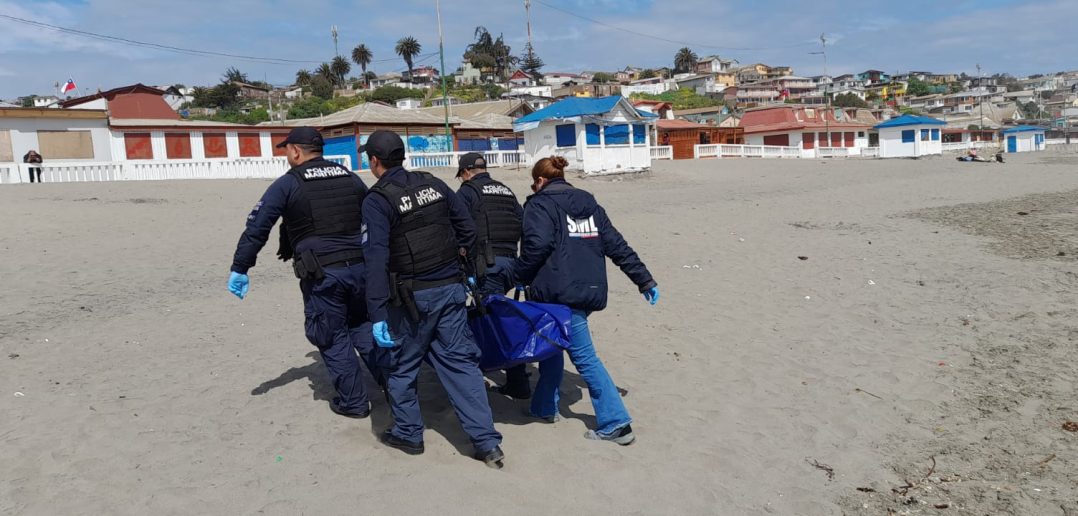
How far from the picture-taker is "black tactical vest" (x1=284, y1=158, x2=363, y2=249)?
4484 millimetres

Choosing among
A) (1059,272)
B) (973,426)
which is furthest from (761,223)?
(973,426)

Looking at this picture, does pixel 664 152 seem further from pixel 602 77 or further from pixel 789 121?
pixel 602 77

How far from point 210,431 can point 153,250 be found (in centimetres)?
758

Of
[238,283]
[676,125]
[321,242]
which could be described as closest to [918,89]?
[676,125]

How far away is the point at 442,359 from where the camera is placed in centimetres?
408

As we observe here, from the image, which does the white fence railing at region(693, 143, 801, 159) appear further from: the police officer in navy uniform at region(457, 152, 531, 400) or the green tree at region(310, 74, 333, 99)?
the green tree at region(310, 74, 333, 99)

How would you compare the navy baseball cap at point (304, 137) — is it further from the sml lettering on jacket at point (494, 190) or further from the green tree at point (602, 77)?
the green tree at point (602, 77)

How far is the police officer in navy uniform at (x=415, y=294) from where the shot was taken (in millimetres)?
3900

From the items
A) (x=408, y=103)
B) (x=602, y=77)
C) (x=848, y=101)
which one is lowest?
(x=408, y=103)

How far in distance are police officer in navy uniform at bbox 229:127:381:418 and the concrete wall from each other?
2917cm

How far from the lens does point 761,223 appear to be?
47.8 ft

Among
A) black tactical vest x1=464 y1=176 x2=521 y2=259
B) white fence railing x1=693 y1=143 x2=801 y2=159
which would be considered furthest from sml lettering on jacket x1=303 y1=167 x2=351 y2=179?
white fence railing x1=693 y1=143 x2=801 y2=159

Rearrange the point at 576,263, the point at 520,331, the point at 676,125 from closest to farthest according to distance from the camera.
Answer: the point at 520,331 < the point at 576,263 < the point at 676,125

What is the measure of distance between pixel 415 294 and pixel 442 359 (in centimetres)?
40
